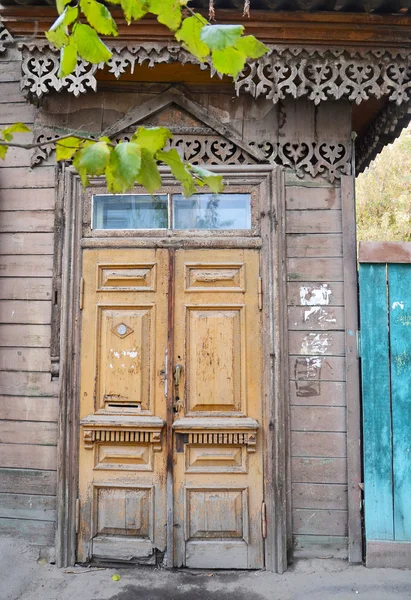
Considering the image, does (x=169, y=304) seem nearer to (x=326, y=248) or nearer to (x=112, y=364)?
(x=112, y=364)

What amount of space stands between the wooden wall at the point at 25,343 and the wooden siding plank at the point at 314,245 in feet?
5.97

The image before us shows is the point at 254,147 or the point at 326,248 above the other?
the point at 254,147

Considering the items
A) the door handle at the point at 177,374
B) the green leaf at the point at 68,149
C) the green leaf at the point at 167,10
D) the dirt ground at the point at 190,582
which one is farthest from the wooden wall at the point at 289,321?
the green leaf at the point at 167,10

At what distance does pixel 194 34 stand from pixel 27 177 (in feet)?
8.53

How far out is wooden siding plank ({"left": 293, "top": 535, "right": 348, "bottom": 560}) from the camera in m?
3.43

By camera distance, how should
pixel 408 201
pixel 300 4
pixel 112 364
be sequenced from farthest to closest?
pixel 408 201, pixel 112 364, pixel 300 4

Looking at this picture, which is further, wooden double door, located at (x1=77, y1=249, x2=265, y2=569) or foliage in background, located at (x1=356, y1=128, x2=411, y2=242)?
foliage in background, located at (x1=356, y1=128, x2=411, y2=242)

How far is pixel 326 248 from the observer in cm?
363

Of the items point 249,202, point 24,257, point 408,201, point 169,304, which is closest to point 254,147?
point 249,202

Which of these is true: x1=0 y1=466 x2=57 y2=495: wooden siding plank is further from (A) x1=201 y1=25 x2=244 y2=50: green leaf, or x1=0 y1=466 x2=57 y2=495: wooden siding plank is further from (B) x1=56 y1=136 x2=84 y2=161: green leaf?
(A) x1=201 y1=25 x2=244 y2=50: green leaf

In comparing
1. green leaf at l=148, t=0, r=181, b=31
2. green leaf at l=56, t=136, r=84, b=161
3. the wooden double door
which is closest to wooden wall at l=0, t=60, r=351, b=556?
the wooden double door

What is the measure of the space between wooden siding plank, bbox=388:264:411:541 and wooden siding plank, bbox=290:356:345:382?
0.38m

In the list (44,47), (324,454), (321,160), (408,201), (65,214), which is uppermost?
(408,201)

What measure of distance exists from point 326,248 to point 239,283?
2.31 feet
